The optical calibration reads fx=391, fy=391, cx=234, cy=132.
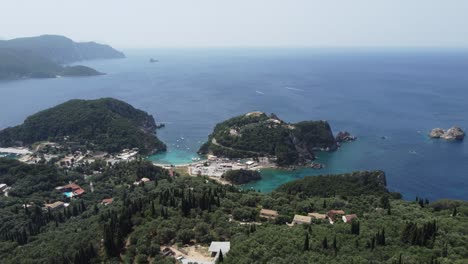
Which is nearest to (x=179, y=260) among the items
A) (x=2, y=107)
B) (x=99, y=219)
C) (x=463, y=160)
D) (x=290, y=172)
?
(x=99, y=219)

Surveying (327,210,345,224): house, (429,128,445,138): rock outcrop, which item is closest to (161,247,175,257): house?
(327,210,345,224): house

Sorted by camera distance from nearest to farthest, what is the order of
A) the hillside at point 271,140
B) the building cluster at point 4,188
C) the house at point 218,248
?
the house at point 218,248
the building cluster at point 4,188
the hillside at point 271,140

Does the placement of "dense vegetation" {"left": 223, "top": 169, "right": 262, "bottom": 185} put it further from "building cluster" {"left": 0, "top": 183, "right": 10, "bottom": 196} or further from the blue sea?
"building cluster" {"left": 0, "top": 183, "right": 10, "bottom": 196}

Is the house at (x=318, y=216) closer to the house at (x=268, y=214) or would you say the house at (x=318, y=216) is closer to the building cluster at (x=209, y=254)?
the house at (x=268, y=214)

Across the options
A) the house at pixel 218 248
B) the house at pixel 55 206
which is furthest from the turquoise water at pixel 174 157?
the house at pixel 218 248

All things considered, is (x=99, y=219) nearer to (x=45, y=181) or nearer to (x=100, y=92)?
(x=45, y=181)

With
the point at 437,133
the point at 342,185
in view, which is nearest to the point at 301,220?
the point at 342,185
